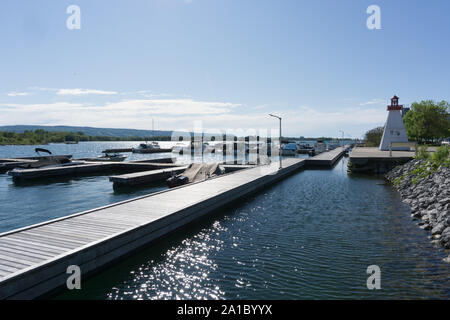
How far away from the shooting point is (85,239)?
9.39m

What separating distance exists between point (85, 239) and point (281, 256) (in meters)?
6.52

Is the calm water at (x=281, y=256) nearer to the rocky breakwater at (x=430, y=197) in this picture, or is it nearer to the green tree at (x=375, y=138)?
the rocky breakwater at (x=430, y=197)

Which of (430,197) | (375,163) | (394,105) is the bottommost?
(430,197)

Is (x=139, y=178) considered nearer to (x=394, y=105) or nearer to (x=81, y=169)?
(x=81, y=169)

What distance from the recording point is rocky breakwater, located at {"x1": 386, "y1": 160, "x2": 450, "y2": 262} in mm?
12148

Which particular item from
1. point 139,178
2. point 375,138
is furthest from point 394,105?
point 139,178

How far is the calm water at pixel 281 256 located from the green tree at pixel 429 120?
5378 centimetres

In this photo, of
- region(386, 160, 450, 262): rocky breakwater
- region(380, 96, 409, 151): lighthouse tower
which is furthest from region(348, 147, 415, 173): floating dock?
region(380, 96, 409, 151): lighthouse tower

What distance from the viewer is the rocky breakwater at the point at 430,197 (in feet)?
Answer: 39.9

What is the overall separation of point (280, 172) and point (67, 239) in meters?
24.0

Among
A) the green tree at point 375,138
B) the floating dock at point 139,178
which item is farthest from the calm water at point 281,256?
the green tree at point 375,138

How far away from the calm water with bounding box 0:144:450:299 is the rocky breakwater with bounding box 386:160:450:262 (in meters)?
0.57
